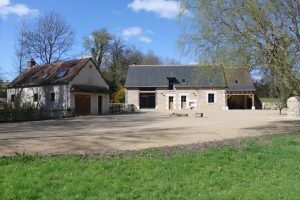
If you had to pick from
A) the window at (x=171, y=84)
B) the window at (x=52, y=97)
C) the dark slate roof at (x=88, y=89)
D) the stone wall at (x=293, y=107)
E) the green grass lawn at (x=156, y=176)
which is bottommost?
Answer: the green grass lawn at (x=156, y=176)

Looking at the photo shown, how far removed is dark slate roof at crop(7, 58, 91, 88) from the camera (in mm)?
40688

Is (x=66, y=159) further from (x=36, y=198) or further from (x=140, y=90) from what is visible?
(x=140, y=90)

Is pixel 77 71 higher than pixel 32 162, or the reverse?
pixel 77 71

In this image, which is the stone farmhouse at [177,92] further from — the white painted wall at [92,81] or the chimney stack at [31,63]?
the white painted wall at [92,81]

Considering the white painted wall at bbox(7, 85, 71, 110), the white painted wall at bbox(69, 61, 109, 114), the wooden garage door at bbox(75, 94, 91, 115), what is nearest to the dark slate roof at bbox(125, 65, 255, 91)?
the white painted wall at bbox(69, 61, 109, 114)

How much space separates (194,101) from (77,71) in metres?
22.0

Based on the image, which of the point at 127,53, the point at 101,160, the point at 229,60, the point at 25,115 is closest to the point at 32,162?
the point at 101,160

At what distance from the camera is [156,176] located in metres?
8.10

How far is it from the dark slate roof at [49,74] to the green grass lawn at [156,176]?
101 ft

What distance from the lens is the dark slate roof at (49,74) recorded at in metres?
40.7

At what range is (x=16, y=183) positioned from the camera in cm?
731

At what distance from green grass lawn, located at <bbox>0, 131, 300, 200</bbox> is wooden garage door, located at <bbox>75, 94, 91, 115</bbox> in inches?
1200

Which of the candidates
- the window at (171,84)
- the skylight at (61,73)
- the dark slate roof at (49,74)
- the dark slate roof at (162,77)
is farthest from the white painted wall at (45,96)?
the window at (171,84)

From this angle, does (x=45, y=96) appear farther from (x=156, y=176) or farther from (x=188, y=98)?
(x=156, y=176)
